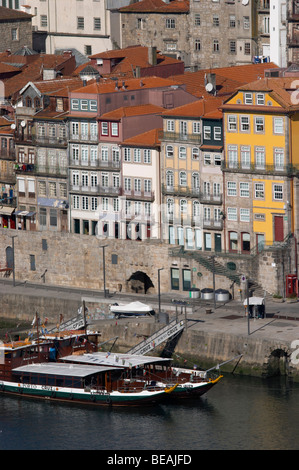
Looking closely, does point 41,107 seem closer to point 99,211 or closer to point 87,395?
point 99,211

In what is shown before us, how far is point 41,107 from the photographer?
6673 inches

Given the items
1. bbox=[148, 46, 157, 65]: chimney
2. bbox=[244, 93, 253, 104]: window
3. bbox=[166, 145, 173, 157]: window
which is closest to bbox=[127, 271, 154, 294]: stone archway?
bbox=[166, 145, 173, 157]: window

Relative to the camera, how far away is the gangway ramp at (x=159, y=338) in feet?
468

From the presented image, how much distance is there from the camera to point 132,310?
14838cm

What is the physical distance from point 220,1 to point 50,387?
7262cm

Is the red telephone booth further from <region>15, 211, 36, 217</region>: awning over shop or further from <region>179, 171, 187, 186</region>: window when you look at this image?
<region>15, 211, 36, 217</region>: awning over shop

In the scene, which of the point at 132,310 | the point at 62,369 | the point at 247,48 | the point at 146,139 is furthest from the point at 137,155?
the point at 247,48

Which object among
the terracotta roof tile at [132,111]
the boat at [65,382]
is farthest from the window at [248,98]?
the boat at [65,382]

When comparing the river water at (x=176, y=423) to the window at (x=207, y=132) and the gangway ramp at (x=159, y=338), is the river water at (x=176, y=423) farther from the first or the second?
the window at (x=207, y=132)

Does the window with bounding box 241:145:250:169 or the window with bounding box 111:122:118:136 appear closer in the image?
the window with bounding box 241:145:250:169

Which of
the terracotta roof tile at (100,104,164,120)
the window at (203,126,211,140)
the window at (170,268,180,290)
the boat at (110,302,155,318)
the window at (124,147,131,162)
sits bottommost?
the boat at (110,302,155,318)

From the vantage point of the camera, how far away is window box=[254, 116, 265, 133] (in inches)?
5896

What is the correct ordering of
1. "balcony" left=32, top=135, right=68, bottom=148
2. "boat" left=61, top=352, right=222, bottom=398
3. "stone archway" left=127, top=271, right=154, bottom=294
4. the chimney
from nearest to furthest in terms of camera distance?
"boat" left=61, top=352, right=222, bottom=398 < "stone archway" left=127, top=271, right=154, bottom=294 < "balcony" left=32, top=135, right=68, bottom=148 < the chimney
